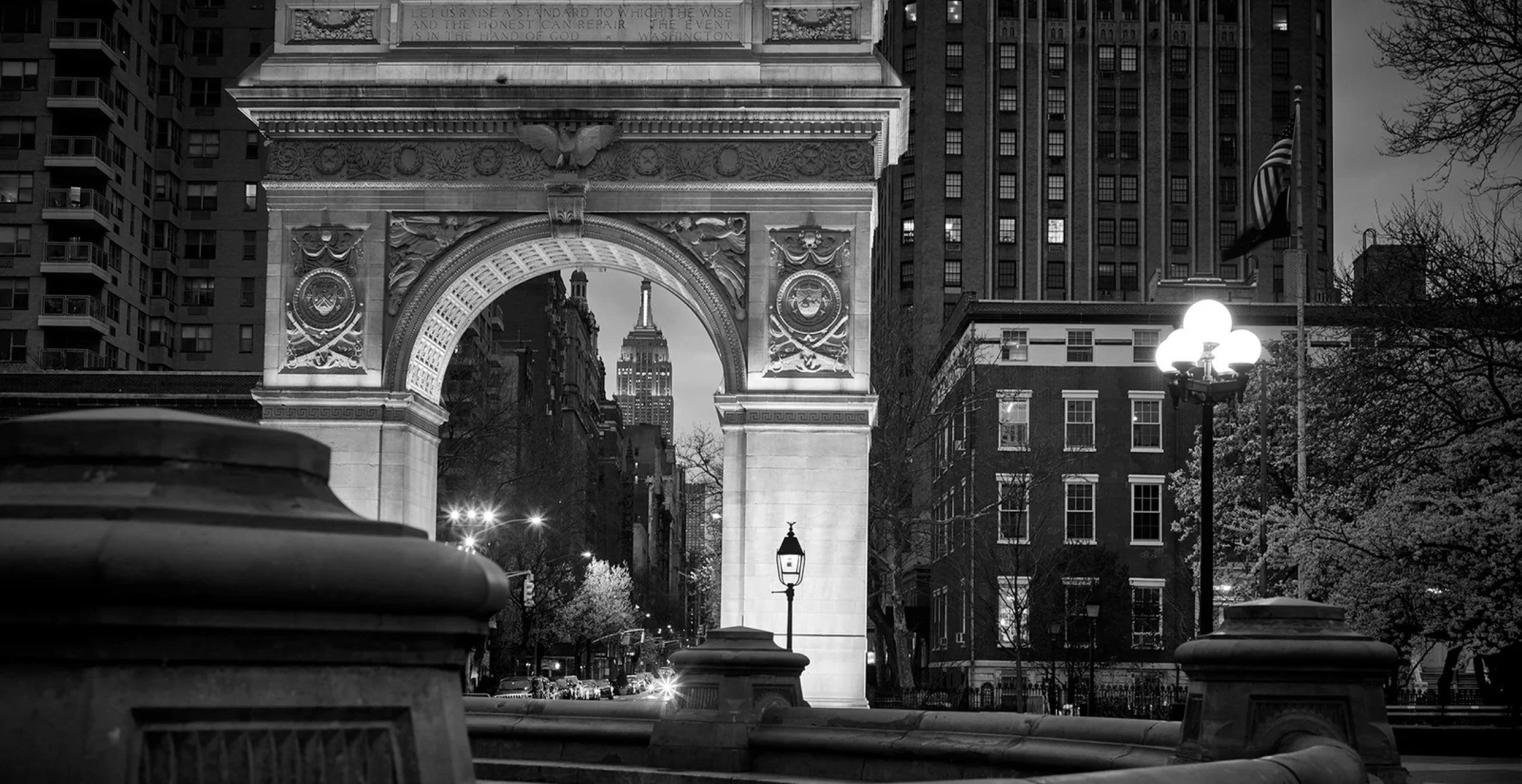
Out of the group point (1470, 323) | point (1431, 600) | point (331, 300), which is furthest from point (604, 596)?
point (1470, 323)

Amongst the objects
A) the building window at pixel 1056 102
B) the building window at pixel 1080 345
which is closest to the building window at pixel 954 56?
the building window at pixel 1056 102

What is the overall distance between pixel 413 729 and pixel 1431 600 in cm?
3164

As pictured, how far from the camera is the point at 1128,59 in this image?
373 feet

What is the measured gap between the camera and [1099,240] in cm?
11162

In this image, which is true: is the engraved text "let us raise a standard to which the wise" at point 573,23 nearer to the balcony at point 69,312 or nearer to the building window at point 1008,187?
the balcony at point 69,312

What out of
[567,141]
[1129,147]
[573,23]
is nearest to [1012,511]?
[567,141]

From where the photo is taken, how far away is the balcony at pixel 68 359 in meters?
74.4

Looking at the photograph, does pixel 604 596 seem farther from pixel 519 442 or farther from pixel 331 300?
pixel 331 300

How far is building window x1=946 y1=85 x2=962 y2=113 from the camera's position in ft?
371

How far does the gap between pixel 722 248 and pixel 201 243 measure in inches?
2116

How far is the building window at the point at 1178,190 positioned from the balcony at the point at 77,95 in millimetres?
65537

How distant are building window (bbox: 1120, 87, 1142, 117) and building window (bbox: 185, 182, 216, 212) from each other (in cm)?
5800

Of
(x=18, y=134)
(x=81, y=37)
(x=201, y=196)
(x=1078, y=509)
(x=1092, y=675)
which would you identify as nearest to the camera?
(x=1092, y=675)

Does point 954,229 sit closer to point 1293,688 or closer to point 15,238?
point 15,238
